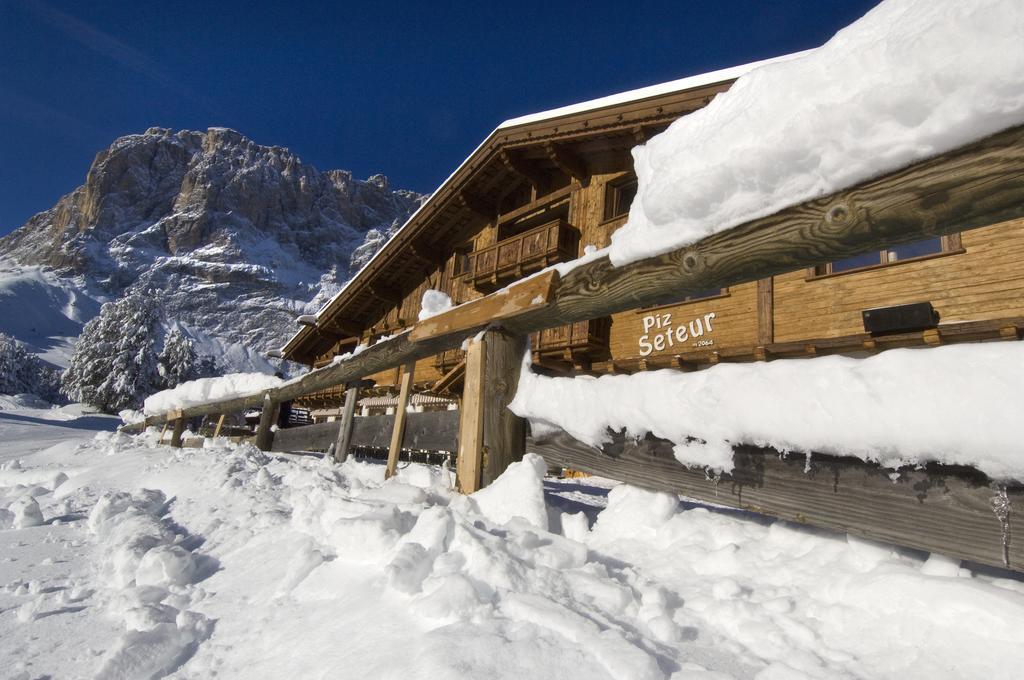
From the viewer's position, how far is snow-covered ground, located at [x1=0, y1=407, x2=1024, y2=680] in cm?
116

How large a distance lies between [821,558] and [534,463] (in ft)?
3.71

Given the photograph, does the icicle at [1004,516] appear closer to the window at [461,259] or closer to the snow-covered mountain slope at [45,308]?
the window at [461,259]

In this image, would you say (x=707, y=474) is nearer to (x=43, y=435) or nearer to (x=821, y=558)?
(x=821, y=558)

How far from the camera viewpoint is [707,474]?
175 centimetres

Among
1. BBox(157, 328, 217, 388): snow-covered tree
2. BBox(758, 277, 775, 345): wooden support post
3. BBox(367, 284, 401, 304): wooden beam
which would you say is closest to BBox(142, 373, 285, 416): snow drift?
BBox(758, 277, 775, 345): wooden support post

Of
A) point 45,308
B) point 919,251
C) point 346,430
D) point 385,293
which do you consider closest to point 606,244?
point 919,251

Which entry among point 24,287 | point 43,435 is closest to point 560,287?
point 43,435

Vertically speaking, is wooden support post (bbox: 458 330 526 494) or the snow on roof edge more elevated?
the snow on roof edge

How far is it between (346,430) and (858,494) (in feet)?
15.0

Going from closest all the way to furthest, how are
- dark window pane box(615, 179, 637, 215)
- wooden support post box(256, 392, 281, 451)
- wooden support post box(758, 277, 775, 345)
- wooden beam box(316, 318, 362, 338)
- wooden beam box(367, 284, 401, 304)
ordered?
wooden support post box(256, 392, 281, 451) < wooden support post box(758, 277, 775, 345) < dark window pane box(615, 179, 637, 215) < wooden beam box(367, 284, 401, 304) < wooden beam box(316, 318, 362, 338)

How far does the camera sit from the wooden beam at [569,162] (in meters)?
11.1

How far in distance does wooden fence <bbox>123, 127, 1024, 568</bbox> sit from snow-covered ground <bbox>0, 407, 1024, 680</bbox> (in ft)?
0.60

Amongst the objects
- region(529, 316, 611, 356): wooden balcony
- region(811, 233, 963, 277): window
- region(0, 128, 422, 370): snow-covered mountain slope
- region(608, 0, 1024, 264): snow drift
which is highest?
region(0, 128, 422, 370): snow-covered mountain slope

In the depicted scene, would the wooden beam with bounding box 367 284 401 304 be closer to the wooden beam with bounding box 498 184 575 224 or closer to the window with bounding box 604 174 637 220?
the wooden beam with bounding box 498 184 575 224
